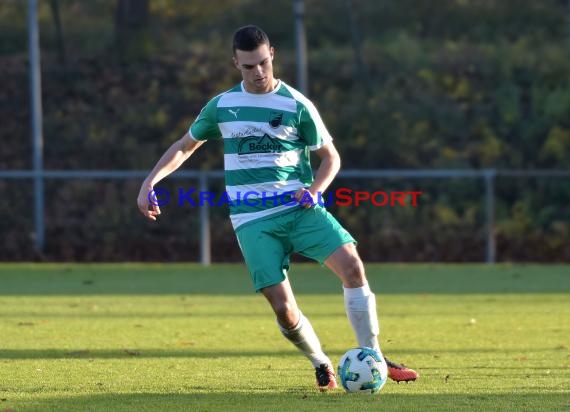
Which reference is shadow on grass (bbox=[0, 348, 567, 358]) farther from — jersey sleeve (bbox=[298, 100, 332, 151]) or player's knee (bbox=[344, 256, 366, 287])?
jersey sleeve (bbox=[298, 100, 332, 151])

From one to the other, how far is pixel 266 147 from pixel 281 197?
1.02ft

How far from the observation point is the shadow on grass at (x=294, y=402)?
267 inches

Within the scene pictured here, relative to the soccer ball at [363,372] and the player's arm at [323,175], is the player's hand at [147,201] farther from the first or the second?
the soccer ball at [363,372]

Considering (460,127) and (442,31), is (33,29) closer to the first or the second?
(460,127)

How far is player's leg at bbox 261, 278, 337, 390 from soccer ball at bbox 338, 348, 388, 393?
0.24 metres

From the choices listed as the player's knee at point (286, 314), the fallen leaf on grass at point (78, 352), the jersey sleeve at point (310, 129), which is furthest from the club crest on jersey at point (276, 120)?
the fallen leaf on grass at point (78, 352)

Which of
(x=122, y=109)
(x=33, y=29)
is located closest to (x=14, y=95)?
(x=122, y=109)

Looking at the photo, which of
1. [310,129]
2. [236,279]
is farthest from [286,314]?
[236,279]

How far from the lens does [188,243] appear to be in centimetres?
2397

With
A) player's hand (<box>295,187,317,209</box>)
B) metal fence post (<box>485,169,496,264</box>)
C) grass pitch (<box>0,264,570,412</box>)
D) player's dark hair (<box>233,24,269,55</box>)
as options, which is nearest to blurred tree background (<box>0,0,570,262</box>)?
metal fence post (<box>485,169,496,264</box>)

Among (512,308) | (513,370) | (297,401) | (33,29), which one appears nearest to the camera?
(297,401)

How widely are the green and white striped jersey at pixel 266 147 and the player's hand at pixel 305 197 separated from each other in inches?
6.7

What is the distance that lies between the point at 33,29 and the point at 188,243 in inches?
190

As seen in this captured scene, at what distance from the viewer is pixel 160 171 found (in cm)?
782
